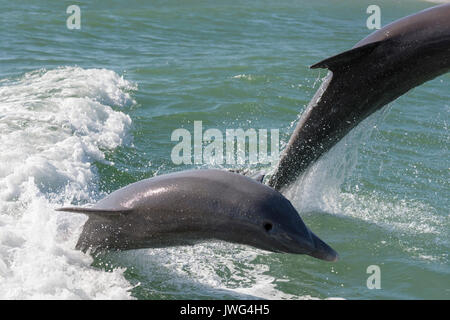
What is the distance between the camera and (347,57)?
7219 millimetres

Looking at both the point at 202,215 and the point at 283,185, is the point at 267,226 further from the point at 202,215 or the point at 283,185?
the point at 283,185

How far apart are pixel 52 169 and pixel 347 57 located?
14.6 ft

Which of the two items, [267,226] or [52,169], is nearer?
[267,226]

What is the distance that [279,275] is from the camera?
7672 mm

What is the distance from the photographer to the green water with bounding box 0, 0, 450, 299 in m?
7.58

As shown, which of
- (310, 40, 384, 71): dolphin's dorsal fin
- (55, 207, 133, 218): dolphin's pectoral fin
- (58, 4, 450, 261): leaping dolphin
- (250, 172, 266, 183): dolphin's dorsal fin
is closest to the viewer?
(58, 4, 450, 261): leaping dolphin

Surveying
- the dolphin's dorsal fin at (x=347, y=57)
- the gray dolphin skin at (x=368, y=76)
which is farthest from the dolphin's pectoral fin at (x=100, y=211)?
the dolphin's dorsal fin at (x=347, y=57)

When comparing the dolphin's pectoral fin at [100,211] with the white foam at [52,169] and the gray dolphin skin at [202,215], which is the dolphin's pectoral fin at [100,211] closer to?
the gray dolphin skin at [202,215]

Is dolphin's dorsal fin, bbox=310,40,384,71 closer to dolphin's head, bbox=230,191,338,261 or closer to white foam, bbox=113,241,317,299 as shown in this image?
dolphin's head, bbox=230,191,338,261

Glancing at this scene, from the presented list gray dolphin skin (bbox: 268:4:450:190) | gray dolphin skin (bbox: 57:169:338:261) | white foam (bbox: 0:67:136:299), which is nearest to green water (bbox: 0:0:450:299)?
white foam (bbox: 0:67:136:299)

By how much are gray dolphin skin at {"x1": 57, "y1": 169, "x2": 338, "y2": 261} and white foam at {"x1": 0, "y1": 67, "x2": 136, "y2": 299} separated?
0.54m

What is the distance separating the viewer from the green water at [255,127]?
7.58 m

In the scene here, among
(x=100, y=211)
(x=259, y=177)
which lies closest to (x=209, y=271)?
(x=259, y=177)

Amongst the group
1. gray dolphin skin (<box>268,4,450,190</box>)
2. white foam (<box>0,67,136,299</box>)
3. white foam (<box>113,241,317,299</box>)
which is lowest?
white foam (<box>113,241,317,299</box>)
